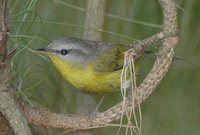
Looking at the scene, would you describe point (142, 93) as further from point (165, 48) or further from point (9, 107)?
point (9, 107)

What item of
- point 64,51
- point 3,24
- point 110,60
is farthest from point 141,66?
point 3,24

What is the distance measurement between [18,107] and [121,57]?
1.60 feet

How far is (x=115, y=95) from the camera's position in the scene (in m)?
1.73

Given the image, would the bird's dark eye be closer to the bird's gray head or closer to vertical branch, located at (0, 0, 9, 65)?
the bird's gray head

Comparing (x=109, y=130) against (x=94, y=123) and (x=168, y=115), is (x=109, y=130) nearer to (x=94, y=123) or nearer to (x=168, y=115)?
(x=168, y=115)

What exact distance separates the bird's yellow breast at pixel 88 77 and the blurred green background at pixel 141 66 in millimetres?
52

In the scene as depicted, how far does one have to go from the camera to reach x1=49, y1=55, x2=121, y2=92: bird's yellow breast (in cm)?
159

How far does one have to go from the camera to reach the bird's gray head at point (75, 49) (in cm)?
151

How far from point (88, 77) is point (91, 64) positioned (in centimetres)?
5

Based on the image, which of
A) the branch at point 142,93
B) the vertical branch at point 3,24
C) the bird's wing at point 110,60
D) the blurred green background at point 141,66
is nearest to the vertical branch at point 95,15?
the blurred green background at point 141,66

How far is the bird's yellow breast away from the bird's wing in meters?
0.02

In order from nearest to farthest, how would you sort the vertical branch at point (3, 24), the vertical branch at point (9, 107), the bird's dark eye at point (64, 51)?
the vertical branch at point (3, 24) < the vertical branch at point (9, 107) < the bird's dark eye at point (64, 51)

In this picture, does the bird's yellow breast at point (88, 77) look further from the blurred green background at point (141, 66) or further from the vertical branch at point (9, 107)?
the vertical branch at point (9, 107)

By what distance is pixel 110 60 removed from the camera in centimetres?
165
